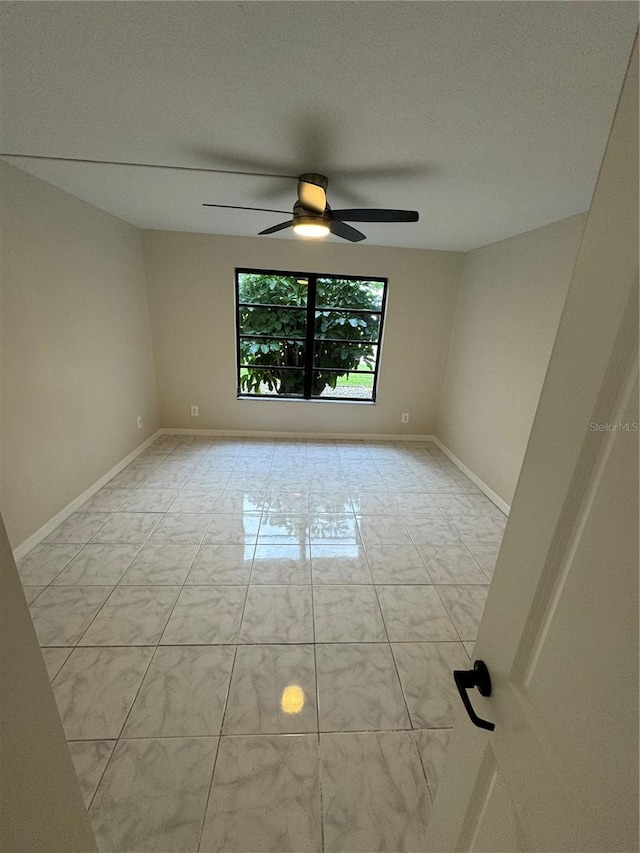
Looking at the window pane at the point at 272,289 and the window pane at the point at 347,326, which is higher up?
the window pane at the point at 272,289

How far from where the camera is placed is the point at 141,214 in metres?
2.98

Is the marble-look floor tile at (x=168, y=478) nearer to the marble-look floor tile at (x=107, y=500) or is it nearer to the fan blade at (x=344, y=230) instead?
the marble-look floor tile at (x=107, y=500)

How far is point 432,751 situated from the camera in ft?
4.25

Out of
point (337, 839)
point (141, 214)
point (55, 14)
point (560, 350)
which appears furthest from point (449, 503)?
point (141, 214)

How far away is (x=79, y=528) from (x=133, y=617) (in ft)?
3.54

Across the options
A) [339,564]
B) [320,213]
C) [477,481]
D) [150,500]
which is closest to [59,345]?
[150,500]

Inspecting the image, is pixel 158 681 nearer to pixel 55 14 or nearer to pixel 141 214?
pixel 55 14

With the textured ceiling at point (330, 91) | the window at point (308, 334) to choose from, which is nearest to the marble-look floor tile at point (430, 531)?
the window at point (308, 334)

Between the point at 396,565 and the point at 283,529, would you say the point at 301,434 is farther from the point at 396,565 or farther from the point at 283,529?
the point at 396,565

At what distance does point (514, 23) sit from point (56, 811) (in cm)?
215

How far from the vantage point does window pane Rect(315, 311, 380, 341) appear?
4.11 metres

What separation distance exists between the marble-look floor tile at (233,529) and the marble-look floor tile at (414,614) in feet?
3.34

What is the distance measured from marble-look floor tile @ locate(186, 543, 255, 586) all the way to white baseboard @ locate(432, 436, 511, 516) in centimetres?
205

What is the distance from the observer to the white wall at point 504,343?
100 inches
